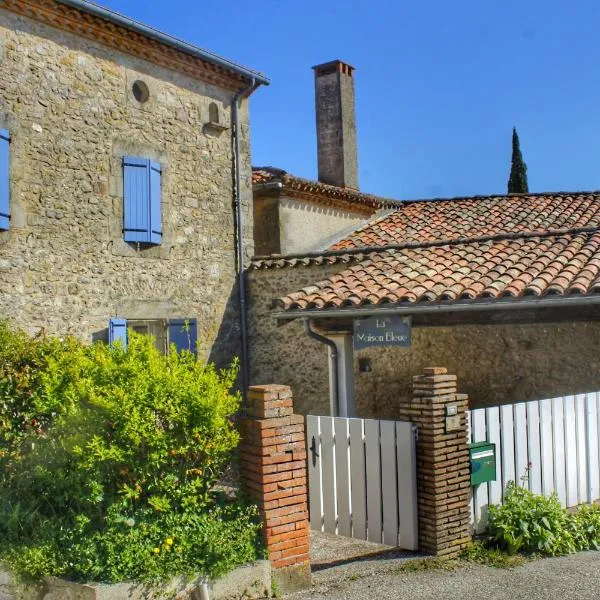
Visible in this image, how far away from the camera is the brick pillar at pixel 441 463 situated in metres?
5.88

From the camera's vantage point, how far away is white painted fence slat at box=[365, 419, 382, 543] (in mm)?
6172

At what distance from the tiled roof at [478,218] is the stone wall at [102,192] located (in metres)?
3.30

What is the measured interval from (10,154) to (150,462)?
6.12 m

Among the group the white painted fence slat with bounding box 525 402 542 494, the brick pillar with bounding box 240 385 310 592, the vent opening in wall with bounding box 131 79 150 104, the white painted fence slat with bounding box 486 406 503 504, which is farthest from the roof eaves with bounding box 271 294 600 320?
the brick pillar with bounding box 240 385 310 592

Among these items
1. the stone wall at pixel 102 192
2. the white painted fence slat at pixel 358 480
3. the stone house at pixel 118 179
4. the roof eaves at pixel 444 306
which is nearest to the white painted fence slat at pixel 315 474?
the white painted fence slat at pixel 358 480

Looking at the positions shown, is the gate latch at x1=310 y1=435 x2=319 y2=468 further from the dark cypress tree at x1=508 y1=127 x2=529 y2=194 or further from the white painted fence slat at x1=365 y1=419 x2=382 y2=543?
the dark cypress tree at x1=508 y1=127 x2=529 y2=194

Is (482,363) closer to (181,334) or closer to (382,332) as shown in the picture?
(382,332)

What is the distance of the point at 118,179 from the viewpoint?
1096 centimetres

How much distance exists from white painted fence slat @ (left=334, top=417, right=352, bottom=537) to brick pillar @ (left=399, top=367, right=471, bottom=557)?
1.88 ft

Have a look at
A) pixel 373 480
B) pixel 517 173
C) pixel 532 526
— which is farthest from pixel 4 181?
pixel 517 173

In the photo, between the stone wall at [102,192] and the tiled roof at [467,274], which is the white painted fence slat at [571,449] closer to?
the tiled roof at [467,274]

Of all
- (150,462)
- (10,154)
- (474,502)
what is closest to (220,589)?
(150,462)

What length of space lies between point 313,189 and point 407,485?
967 centimetres

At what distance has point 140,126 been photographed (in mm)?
11352
